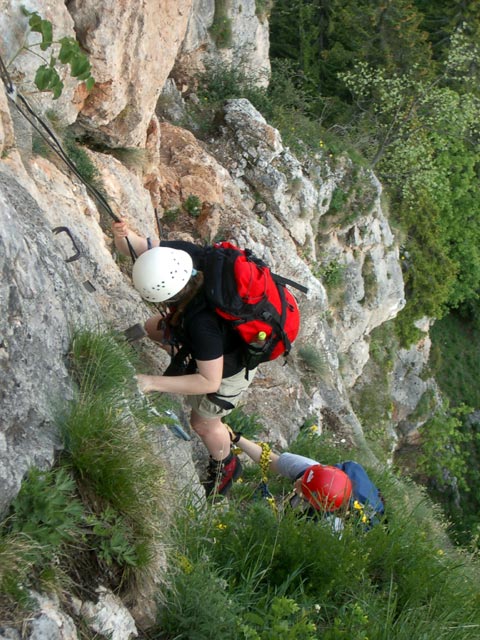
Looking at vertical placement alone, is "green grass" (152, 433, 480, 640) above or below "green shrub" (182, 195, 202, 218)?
above

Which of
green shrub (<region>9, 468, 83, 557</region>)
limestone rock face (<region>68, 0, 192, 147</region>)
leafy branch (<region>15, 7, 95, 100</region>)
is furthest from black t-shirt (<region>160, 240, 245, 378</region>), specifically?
limestone rock face (<region>68, 0, 192, 147</region>)

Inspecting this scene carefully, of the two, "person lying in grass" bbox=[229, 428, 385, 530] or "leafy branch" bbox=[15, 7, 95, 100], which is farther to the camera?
"leafy branch" bbox=[15, 7, 95, 100]

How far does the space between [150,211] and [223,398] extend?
3.26 metres

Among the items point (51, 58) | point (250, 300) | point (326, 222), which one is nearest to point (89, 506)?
point (250, 300)

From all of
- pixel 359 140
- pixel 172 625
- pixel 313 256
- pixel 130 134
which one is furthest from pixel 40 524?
pixel 359 140

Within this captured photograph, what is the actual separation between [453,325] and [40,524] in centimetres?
2819

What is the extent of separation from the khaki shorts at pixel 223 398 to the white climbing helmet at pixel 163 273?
1110 millimetres

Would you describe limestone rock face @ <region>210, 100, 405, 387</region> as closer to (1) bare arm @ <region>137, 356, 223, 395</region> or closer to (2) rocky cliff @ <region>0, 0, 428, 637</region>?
(2) rocky cliff @ <region>0, 0, 428, 637</region>

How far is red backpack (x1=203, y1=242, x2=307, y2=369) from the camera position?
15.0ft

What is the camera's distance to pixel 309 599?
3.62m

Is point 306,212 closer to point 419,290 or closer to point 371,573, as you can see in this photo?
point 371,573

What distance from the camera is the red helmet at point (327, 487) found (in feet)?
15.2

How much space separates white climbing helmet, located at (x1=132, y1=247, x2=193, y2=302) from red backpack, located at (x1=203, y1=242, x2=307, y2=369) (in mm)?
183

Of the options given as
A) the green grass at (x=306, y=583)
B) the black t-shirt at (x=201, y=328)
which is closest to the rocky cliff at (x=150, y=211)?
the black t-shirt at (x=201, y=328)
